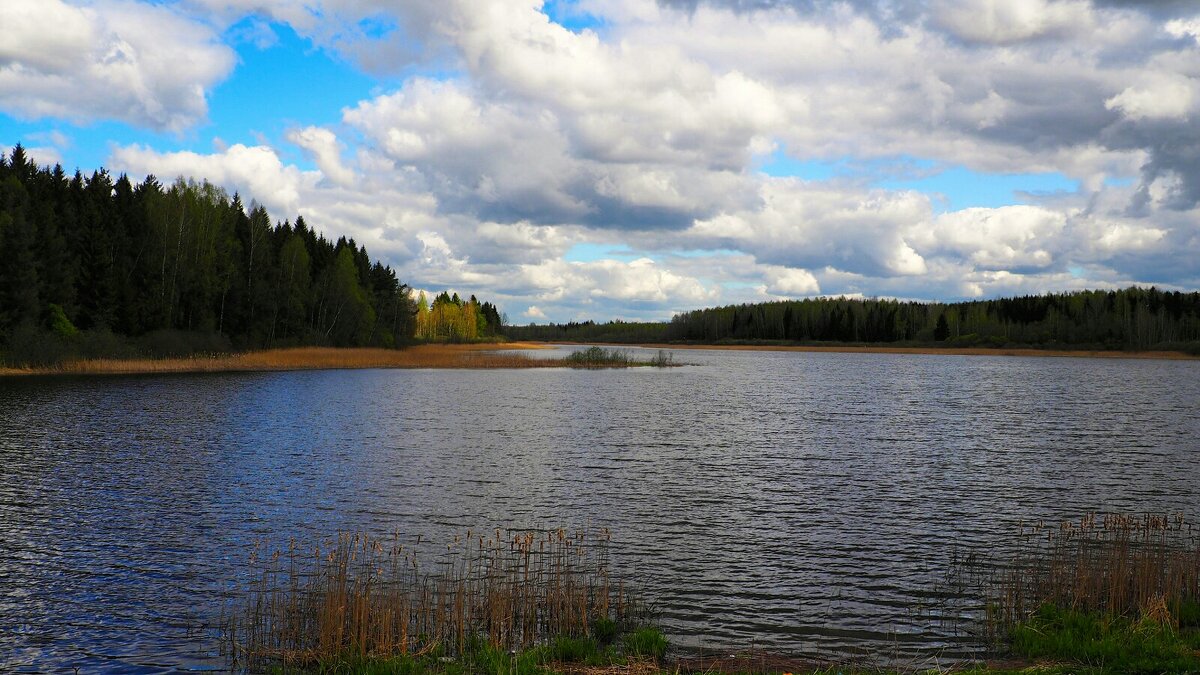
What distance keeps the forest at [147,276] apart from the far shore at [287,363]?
1516mm

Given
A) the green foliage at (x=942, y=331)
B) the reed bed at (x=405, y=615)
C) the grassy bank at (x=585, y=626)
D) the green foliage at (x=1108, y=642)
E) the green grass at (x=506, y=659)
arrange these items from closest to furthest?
the green foliage at (x=1108, y=642) → the green grass at (x=506, y=659) → the grassy bank at (x=585, y=626) → the reed bed at (x=405, y=615) → the green foliage at (x=942, y=331)

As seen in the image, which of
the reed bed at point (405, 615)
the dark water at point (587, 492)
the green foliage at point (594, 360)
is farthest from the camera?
the green foliage at point (594, 360)

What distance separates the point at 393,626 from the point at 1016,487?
22.4m

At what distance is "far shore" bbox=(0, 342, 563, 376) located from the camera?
230 feet

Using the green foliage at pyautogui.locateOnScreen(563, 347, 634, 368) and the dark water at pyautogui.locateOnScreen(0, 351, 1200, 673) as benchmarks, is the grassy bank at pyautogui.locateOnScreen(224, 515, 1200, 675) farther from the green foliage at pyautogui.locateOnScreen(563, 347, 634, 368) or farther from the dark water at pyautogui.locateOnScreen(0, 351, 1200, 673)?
the green foliage at pyautogui.locateOnScreen(563, 347, 634, 368)

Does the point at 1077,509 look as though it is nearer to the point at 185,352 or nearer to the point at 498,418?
the point at 498,418

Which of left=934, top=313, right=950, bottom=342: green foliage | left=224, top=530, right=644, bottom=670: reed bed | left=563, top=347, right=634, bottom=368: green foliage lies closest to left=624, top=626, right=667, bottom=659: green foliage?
left=224, top=530, right=644, bottom=670: reed bed

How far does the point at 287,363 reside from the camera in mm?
88375

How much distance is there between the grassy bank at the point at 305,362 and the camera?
7019cm

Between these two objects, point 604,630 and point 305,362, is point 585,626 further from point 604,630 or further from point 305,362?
point 305,362

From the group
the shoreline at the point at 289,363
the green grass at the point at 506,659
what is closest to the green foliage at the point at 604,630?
the green grass at the point at 506,659

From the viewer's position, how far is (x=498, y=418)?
4569cm

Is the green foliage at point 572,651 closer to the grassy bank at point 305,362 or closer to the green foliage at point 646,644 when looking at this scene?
the green foliage at point 646,644

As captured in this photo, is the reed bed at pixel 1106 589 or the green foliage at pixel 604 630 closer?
the green foliage at pixel 604 630
